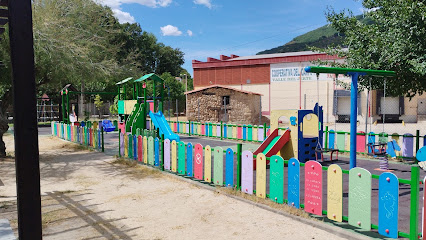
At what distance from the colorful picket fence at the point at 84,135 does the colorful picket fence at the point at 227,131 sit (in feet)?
19.6

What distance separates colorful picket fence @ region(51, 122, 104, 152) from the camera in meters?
14.8

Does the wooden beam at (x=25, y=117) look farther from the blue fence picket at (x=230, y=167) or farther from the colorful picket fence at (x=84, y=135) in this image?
the colorful picket fence at (x=84, y=135)

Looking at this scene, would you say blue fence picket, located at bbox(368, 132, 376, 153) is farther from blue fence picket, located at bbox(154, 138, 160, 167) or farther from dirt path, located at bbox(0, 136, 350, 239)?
blue fence picket, located at bbox(154, 138, 160, 167)

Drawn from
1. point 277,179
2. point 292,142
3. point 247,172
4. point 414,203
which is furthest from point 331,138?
point 414,203

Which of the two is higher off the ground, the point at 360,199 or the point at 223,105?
the point at 223,105

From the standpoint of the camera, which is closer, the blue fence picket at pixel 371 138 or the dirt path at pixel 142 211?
the dirt path at pixel 142 211

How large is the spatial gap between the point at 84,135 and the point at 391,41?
42.3 feet

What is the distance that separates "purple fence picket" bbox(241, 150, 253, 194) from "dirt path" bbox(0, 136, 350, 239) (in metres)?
0.44

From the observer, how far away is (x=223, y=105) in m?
28.7

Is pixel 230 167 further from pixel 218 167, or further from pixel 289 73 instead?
pixel 289 73

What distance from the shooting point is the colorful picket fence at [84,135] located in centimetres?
1482

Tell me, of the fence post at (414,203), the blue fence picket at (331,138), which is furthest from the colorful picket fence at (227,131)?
the fence post at (414,203)

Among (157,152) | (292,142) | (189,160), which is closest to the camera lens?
(189,160)

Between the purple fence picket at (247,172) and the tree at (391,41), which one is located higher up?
the tree at (391,41)
